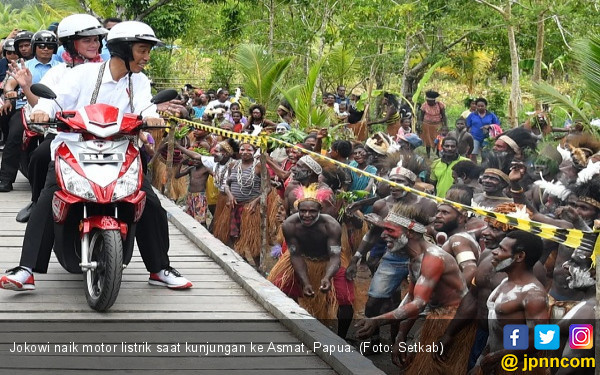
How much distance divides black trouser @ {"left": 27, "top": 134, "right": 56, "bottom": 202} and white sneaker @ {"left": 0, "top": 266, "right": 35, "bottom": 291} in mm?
718

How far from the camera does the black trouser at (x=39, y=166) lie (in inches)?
268

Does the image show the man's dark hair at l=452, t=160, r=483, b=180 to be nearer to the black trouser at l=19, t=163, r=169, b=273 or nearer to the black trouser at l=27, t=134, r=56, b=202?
the black trouser at l=19, t=163, r=169, b=273

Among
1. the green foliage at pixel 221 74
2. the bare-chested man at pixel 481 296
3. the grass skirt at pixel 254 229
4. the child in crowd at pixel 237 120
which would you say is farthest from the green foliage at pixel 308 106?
the green foliage at pixel 221 74

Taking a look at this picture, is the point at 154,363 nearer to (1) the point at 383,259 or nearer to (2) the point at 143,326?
(2) the point at 143,326

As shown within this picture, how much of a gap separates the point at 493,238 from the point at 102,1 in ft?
56.1

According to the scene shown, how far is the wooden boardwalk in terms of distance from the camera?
507 cm

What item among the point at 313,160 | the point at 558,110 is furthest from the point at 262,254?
the point at 558,110

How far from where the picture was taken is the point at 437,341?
664 centimetres

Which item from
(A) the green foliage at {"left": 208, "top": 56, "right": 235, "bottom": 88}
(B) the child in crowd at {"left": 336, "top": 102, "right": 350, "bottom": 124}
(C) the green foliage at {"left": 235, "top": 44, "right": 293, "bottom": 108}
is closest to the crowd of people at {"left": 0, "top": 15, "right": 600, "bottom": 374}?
A: (C) the green foliage at {"left": 235, "top": 44, "right": 293, "bottom": 108}

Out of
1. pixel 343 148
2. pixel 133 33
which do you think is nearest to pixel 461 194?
pixel 343 148

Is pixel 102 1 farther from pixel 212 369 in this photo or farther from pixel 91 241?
pixel 212 369

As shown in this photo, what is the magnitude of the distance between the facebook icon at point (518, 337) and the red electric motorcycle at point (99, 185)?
2.09 m

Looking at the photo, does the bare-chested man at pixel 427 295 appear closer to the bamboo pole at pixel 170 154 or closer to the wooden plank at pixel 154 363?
the wooden plank at pixel 154 363

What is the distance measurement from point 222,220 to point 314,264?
12.0 ft
